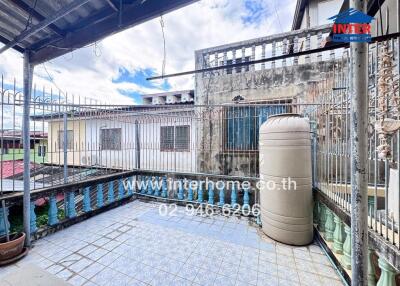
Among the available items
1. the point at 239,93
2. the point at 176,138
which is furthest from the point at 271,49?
the point at 176,138

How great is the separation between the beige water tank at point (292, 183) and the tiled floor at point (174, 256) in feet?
0.71

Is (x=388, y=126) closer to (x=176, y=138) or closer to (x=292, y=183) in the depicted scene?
(x=292, y=183)

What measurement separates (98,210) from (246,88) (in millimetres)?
4550

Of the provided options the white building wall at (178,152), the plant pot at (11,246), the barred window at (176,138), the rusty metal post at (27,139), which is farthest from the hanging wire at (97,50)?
the barred window at (176,138)

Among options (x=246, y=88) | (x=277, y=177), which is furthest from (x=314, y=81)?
(x=277, y=177)

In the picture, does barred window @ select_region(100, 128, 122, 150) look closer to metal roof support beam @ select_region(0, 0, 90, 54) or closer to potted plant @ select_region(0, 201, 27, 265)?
potted plant @ select_region(0, 201, 27, 265)

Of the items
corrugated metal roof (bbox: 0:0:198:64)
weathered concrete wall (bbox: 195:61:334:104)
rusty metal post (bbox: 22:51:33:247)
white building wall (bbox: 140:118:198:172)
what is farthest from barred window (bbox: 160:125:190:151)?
corrugated metal roof (bbox: 0:0:198:64)

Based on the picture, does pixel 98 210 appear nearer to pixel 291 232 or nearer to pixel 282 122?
pixel 291 232

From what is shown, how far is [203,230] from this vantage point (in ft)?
9.47

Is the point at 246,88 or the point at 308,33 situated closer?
the point at 308,33

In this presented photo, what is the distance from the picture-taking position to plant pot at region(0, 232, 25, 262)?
206 cm

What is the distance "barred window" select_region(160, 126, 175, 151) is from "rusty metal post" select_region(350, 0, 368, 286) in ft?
18.7

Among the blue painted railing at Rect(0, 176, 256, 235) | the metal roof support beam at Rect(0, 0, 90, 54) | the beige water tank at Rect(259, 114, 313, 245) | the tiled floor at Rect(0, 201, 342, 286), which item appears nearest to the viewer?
the metal roof support beam at Rect(0, 0, 90, 54)

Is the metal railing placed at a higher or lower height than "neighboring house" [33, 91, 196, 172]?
higher
